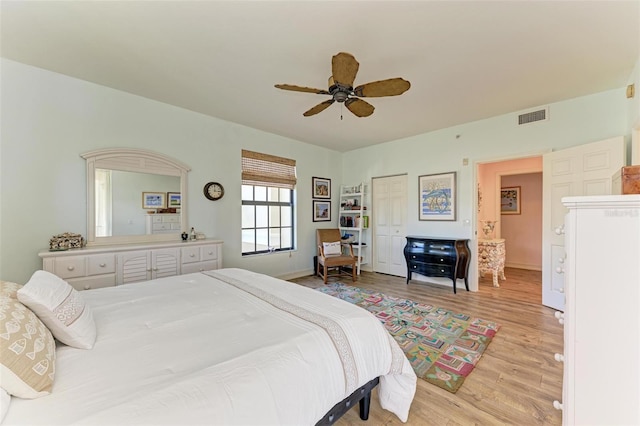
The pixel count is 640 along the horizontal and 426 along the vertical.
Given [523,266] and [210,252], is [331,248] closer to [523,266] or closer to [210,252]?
[210,252]

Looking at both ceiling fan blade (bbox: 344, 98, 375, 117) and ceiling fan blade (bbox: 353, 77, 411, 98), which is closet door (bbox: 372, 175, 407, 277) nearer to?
ceiling fan blade (bbox: 344, 98, 375, 117)

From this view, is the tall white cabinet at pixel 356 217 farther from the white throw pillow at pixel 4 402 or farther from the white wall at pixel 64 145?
the white throw pillow at pixel 4 402

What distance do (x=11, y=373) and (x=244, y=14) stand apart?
7.40 ft

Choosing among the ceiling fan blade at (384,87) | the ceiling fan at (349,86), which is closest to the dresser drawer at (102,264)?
the ceiling fan at (349,86)

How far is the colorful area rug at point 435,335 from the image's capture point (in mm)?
1997

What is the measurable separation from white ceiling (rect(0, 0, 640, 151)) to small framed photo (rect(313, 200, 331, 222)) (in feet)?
7.97

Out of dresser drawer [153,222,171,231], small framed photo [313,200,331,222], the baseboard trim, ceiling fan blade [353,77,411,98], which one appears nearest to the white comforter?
dresser drawer [153,222,171,231]

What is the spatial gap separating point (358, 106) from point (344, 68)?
1.94ft

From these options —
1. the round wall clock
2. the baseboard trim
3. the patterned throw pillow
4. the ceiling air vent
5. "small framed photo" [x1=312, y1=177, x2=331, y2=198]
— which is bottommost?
the baseboard trim

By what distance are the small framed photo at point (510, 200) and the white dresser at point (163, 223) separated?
677 centimetres

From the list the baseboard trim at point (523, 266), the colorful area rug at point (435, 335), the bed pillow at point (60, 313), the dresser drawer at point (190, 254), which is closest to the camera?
the bed pillow at point (60, 313)

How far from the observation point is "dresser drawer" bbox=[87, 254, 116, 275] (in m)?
2.58

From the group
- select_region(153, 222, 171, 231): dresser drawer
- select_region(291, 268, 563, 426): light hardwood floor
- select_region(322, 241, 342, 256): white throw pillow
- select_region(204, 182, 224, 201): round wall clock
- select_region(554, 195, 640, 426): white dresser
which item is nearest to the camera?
select_region(554, 195, 640, 426): white dresser

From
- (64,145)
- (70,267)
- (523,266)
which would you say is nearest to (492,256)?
(523,266)
